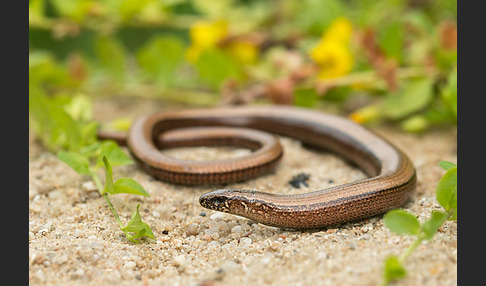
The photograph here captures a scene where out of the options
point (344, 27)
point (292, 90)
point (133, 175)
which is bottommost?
point (133, 175)

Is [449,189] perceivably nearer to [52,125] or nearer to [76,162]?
[76,162]

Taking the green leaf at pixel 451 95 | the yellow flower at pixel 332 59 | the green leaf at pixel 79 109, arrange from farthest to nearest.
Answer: the yellow flower at pixel 332 59 → the green leaf at pixel 79 109 → the green leaf at pixel 451 95

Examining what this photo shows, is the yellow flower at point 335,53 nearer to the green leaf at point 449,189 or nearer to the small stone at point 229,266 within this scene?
the green leaf at point 449,189

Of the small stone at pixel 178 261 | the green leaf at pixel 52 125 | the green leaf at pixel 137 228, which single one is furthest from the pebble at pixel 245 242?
the green leaf at pixel 52 125

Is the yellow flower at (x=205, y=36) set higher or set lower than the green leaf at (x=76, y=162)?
higher

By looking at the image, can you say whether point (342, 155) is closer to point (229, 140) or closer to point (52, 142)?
point (229, 140)

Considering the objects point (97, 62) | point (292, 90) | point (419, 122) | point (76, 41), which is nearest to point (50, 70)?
point (97, 62)

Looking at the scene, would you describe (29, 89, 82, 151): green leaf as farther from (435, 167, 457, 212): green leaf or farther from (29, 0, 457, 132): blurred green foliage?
(435, 167, 457, 212): green leaf
